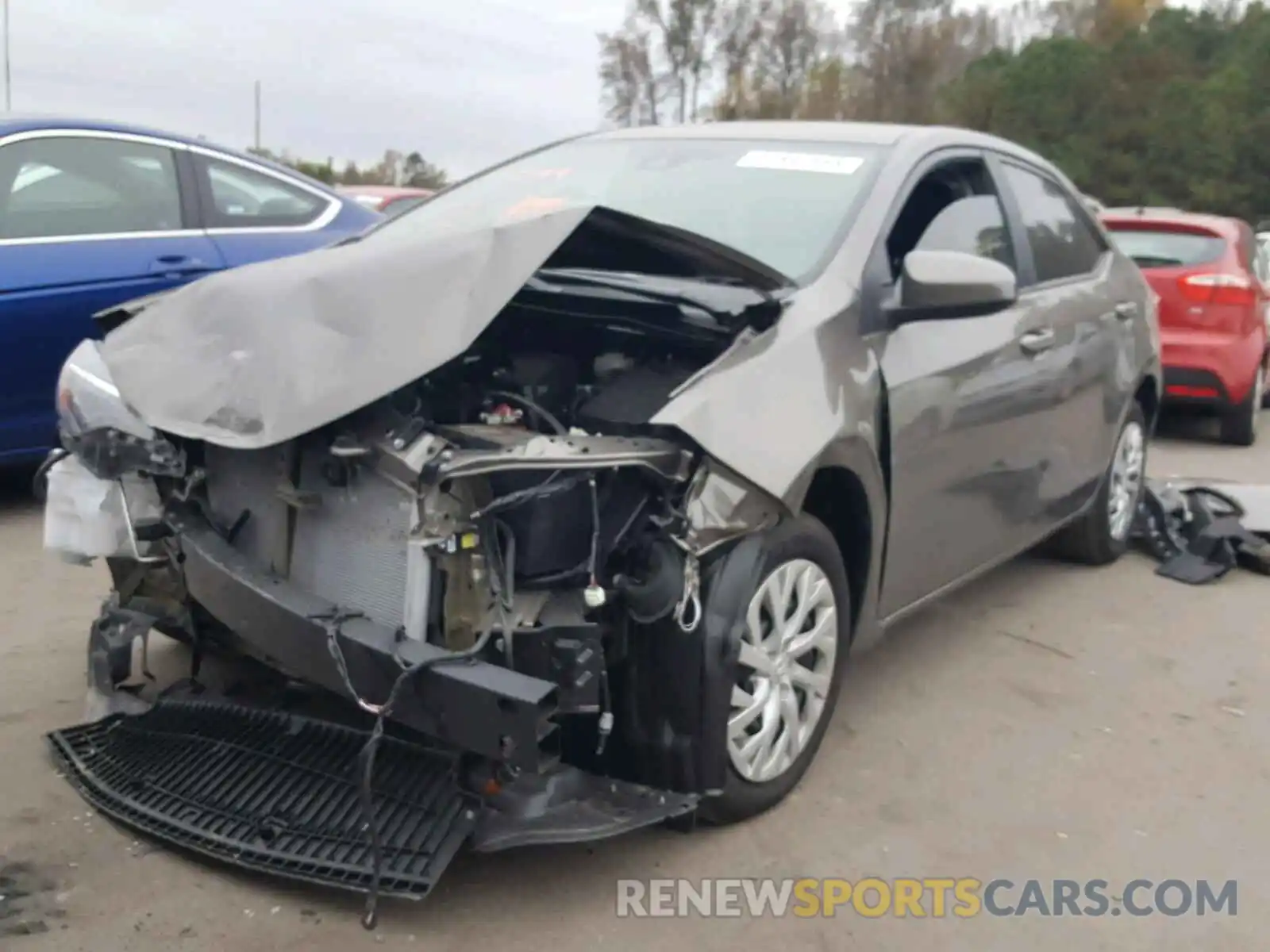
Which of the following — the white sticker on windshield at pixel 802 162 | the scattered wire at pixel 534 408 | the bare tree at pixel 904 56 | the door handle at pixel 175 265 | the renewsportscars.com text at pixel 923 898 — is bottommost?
the renewsportscars.com text at pixel 923 898

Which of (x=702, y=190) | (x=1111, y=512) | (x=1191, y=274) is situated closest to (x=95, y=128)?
(x=702, y=190)

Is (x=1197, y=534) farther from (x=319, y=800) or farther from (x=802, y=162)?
(x=319, y=800)

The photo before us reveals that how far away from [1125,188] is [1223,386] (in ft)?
82.1

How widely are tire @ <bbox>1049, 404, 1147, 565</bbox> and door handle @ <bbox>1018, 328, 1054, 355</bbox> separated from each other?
1.12 m

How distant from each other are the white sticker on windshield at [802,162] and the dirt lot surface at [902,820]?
1.62 meters

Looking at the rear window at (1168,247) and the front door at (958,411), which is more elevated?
the rear window at (1168,247)

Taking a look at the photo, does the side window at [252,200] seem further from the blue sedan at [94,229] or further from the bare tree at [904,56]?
the bare tree at [904,56]

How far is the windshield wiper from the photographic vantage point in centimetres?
334

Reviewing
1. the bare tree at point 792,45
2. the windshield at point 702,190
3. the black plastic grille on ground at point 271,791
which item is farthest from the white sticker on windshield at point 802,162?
the bare tree at point 792,45

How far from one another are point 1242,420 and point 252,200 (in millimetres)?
6533

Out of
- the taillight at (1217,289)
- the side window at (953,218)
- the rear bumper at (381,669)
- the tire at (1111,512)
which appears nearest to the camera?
the rear bumper at (381,669)

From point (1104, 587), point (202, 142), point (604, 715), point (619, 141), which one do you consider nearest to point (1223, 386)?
point (1104, 587)

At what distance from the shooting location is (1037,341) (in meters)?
4.57

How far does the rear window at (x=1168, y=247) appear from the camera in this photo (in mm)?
9031
